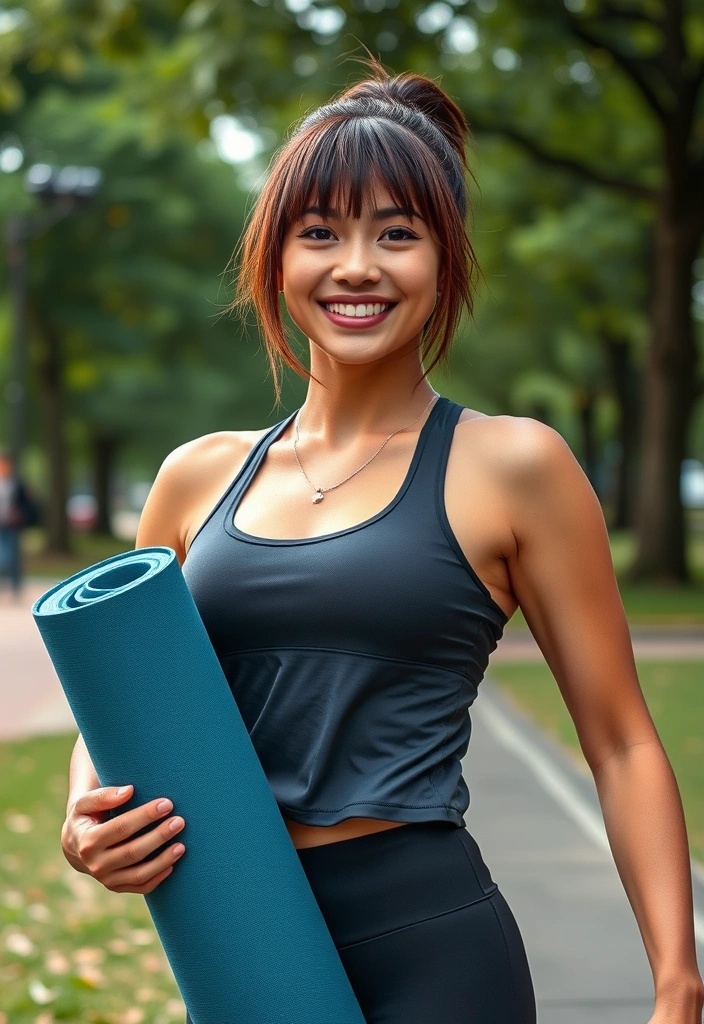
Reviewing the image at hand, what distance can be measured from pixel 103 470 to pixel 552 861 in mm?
36975

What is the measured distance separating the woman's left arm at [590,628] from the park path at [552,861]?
2783 millimetres

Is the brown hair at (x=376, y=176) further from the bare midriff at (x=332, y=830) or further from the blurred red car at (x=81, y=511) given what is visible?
the blurred red car at (x=81, y=511)

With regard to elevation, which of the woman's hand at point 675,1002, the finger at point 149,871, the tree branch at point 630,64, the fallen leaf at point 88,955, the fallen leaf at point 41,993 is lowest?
the fallen leaf at point 88,955

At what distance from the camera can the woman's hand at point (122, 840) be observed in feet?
5.73

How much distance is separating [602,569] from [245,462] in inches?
21.4

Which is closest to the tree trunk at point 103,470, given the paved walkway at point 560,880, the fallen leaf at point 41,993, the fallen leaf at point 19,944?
the paved walkway at point 560,880

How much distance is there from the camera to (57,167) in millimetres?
28141

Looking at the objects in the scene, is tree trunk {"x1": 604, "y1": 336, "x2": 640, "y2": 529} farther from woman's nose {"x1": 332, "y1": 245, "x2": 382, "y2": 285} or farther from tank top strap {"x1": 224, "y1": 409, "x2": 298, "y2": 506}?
woman's nose {"x1": 332, "y1": 245, "x2": 382, "y2": 285}

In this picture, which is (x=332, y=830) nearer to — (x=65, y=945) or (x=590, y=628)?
(x=590, y=628)

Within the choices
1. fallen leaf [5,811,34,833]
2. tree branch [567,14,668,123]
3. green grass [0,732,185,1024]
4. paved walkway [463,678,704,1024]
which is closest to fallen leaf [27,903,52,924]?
green grass [0,732,185,1024]

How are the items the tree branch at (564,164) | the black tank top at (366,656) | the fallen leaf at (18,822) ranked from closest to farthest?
1. the black tank top at (366,656)
2. the fallen leaf at (18,822)
3. the tree branch at (564,164)

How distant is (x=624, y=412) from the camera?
111ft

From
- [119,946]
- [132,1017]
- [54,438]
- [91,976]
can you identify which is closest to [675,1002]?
[132,1017]

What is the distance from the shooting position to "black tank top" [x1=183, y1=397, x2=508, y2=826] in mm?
1847
